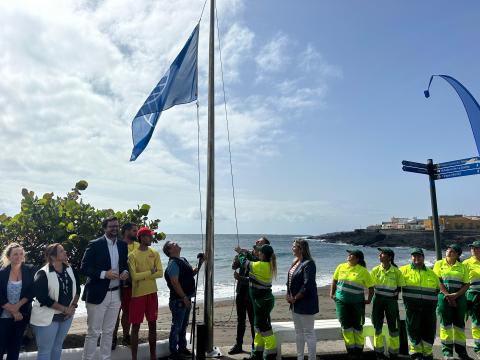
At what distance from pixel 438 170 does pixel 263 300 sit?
15.9 feet

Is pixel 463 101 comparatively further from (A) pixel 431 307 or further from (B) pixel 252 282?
(B) pixel 252 282

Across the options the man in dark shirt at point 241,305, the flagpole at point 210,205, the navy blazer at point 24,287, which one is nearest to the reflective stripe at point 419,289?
the man in dark shirt at point 241,305

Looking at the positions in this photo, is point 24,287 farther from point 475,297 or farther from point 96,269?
point 475,297

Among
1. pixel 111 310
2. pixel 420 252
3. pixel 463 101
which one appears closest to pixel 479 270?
pixel 420 252

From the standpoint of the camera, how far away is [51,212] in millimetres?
7277

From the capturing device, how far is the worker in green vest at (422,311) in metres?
6.11

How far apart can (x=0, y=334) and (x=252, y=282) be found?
337cm

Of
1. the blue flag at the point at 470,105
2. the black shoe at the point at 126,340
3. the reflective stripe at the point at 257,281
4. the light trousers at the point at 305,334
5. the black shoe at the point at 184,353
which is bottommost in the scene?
the black shoe at the point at 184,353

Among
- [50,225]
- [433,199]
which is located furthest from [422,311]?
[50,225]

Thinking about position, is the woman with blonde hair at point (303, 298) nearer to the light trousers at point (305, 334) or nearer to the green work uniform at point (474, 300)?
the light trousers at point (305, 334)

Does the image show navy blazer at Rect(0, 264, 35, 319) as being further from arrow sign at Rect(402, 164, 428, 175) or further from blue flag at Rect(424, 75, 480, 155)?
blue flag at Rect(424, 75, 480, 155)

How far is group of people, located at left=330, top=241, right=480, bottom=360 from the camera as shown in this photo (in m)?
6.11

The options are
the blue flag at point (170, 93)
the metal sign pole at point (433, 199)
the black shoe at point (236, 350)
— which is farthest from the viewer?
the metal sign pole at point (433, 199)

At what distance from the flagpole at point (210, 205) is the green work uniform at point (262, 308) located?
27.8 inches
